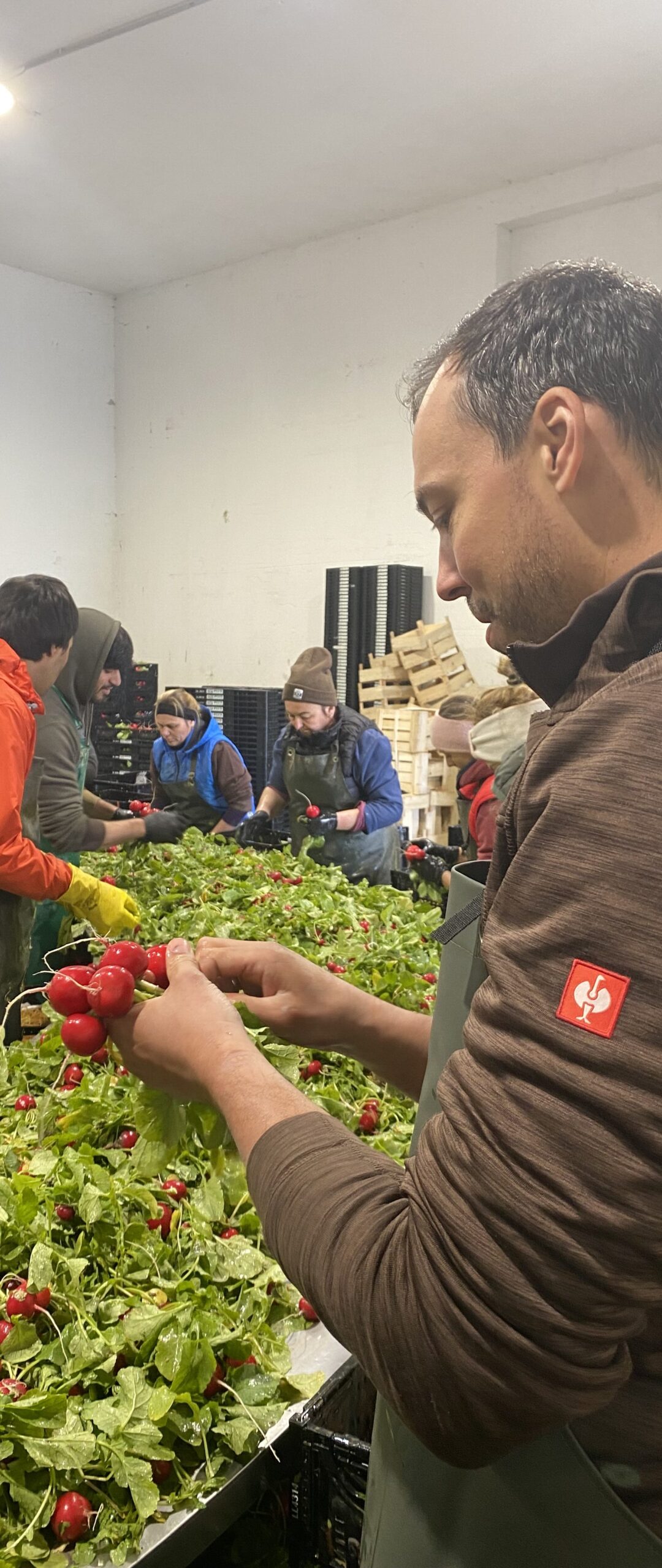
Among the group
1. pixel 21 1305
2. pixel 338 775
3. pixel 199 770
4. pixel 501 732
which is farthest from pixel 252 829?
pixel 21 1305

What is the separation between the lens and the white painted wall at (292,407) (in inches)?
255

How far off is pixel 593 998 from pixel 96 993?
0.81 meters

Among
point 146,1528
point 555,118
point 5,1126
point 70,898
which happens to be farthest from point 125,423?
point 146,1528

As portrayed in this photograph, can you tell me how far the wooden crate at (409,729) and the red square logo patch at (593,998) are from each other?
5.50 metres

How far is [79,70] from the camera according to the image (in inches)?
219

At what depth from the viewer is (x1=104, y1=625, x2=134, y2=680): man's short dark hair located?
4.49m

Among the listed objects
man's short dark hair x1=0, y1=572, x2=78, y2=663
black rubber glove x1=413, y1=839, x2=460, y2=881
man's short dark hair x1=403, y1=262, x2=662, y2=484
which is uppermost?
man's short dark hair x1=403, y1=262, x2=662, y2=484

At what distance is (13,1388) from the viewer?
4.48 feet

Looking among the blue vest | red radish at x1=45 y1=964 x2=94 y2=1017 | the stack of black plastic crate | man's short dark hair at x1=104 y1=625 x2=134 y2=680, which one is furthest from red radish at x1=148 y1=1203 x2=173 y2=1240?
the stack of black plastic crate

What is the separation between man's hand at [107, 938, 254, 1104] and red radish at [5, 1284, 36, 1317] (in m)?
0.47

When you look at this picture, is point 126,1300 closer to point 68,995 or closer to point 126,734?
point 68,995

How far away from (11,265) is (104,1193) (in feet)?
27.7

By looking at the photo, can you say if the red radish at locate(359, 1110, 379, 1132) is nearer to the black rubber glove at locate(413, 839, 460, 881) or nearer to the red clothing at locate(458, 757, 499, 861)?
the red clothing at locate(458, 757, 499, 861)

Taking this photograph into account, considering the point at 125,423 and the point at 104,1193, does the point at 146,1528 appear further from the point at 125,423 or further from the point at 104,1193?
the point at 125,423
